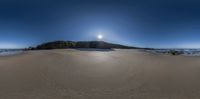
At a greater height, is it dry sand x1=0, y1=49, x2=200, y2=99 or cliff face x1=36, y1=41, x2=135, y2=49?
cliff face x1=36, y1=41, x2=135, y2=49

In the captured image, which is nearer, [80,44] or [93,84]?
[93,84]

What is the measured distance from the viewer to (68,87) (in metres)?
2.02

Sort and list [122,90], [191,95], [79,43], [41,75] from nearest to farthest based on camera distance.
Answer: [191,95] < [122,90] < [41,75] < [79,43]

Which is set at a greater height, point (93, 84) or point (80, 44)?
point (80, 44)

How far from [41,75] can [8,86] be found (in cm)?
55

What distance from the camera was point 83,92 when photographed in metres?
1.87

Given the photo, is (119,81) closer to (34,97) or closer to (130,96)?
(130,96)

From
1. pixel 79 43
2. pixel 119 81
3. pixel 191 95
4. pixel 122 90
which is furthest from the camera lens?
pixel 79 43

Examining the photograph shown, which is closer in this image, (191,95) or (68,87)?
(191,95)

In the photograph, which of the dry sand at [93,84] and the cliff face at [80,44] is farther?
the cliff face at [80,44]

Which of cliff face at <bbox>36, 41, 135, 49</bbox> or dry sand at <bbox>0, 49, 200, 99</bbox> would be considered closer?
dry sand at <bbox>0, 49, 200, 99</bbox>

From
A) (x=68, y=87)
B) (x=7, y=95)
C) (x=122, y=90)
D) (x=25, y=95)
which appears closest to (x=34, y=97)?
(x=25, y=95)

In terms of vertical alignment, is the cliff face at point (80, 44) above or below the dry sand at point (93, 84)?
above

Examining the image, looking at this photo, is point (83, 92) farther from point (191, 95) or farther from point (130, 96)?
point (191, 95)
